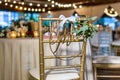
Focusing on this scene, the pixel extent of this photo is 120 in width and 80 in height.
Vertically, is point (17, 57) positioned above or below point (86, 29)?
below

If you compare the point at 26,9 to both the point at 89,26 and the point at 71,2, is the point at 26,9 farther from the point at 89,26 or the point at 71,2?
the point at 89,26

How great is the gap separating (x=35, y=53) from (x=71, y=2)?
337 inches

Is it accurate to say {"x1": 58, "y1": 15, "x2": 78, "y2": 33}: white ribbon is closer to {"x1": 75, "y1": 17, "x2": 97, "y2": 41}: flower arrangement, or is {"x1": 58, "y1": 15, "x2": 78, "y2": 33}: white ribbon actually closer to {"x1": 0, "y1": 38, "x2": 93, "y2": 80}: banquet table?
{"x1": 75, "y1": 17, "x2": 97, "y2": 41}: flower arrangement

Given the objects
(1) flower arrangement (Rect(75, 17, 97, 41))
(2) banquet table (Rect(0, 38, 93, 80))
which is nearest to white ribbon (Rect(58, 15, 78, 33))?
(1) flower arrangement (Rect(75, 17, 97, 41))

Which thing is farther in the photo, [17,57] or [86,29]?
[17,57]

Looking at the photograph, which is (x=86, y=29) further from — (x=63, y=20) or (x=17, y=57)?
(x=17, y=57)

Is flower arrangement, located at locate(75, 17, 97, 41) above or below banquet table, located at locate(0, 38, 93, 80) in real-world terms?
above

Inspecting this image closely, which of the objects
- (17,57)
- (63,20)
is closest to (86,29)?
(63,20)

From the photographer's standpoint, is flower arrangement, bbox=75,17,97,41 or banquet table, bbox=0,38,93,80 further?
banquet table, bbox=0,38,93,80

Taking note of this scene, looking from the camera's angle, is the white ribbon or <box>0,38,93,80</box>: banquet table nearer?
the white ribbon

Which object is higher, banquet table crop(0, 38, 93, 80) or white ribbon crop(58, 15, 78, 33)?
white ribbon crop(58, 15, 78, 33)

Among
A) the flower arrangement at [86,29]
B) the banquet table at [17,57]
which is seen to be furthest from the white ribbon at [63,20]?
the banquet table at [17,57]

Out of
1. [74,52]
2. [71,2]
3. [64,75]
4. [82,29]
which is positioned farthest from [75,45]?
[71,2]

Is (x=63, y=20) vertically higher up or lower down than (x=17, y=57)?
higher up
